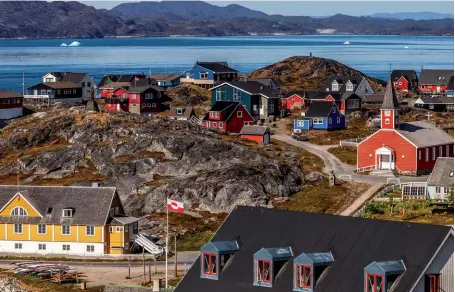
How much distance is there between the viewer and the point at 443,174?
80500mm

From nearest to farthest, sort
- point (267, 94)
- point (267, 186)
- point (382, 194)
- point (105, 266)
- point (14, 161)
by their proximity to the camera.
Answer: point (105, 266) < point (382, 194) < point (267, 186) < point (14, 161) < point (267, 94)

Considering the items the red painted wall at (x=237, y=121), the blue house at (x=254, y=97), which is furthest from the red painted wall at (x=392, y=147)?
the blue house at (x=254, y=97)

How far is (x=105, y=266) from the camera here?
68.5 m

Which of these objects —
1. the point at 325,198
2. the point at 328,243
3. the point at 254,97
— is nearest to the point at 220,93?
the point at 254,97

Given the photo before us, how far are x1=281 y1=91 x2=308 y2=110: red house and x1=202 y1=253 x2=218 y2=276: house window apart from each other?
105 meters

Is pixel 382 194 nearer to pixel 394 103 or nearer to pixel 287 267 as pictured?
pixel 394 103

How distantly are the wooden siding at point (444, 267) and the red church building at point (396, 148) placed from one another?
55863 mm

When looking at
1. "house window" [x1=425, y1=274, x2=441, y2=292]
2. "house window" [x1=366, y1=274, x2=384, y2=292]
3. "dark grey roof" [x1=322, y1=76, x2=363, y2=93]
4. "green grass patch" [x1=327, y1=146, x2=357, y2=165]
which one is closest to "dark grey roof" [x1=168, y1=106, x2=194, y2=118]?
"green grass patch" [x1=327, y1=146, x2=357, y2=165]

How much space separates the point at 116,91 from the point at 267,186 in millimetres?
61498

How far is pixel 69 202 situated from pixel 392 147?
32.4 meters

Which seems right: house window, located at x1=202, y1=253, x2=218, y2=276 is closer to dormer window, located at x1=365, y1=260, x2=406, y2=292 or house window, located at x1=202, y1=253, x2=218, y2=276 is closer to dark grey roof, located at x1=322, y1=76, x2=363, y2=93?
dormer window, located at x1=365, y1=260, x2=406, y2=292

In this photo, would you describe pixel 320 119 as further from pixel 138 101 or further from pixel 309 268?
pixel 309 268

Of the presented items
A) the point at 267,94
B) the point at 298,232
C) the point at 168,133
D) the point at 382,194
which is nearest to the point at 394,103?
the point at 382,194

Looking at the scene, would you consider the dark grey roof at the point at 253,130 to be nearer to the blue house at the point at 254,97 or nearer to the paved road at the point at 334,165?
the paved road at the point at 334,165
